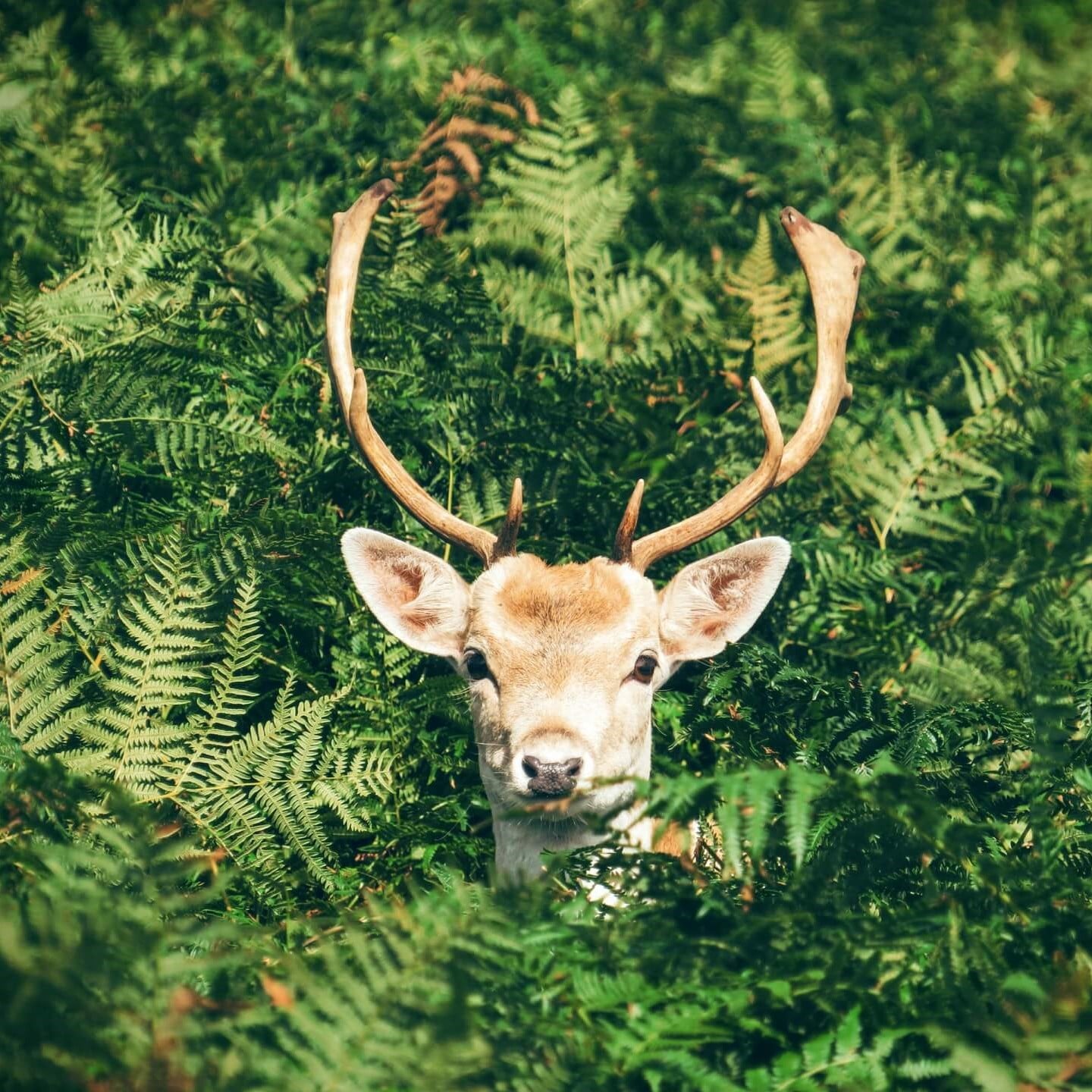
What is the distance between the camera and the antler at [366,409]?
220 inches

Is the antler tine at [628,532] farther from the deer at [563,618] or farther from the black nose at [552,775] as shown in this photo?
the black nose at [552,775]

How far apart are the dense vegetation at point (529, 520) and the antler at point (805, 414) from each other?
59 centimetres

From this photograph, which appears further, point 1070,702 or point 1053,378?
point 1053,378

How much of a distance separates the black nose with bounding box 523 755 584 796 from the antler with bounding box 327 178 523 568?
1.02 metres

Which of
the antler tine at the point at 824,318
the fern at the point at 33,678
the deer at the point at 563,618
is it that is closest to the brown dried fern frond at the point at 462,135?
the deer at the point at 563,618

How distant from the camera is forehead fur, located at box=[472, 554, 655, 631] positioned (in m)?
5.24

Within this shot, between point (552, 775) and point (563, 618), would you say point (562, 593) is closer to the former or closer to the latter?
point (563, 618)

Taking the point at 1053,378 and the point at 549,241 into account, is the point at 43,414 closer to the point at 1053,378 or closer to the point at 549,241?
the point at 549,241

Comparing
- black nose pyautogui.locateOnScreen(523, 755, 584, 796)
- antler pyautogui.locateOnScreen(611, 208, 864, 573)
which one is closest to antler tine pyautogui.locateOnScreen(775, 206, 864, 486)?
antler pyautogui.locateOnScreen(611, 208, 864, 573)

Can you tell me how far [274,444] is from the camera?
627 centimetres

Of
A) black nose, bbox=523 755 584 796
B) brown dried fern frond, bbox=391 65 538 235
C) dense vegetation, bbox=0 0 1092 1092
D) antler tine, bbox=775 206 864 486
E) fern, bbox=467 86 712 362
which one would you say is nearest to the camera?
dense vegetation, bbox=0 0 1092 1092

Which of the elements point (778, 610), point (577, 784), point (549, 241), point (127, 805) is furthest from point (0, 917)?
point (549, 241)

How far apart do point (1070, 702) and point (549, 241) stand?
422 centimetres

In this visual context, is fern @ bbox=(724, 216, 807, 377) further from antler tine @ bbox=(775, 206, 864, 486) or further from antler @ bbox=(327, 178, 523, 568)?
antler @ bbox=(327, 178, 523, 568)
